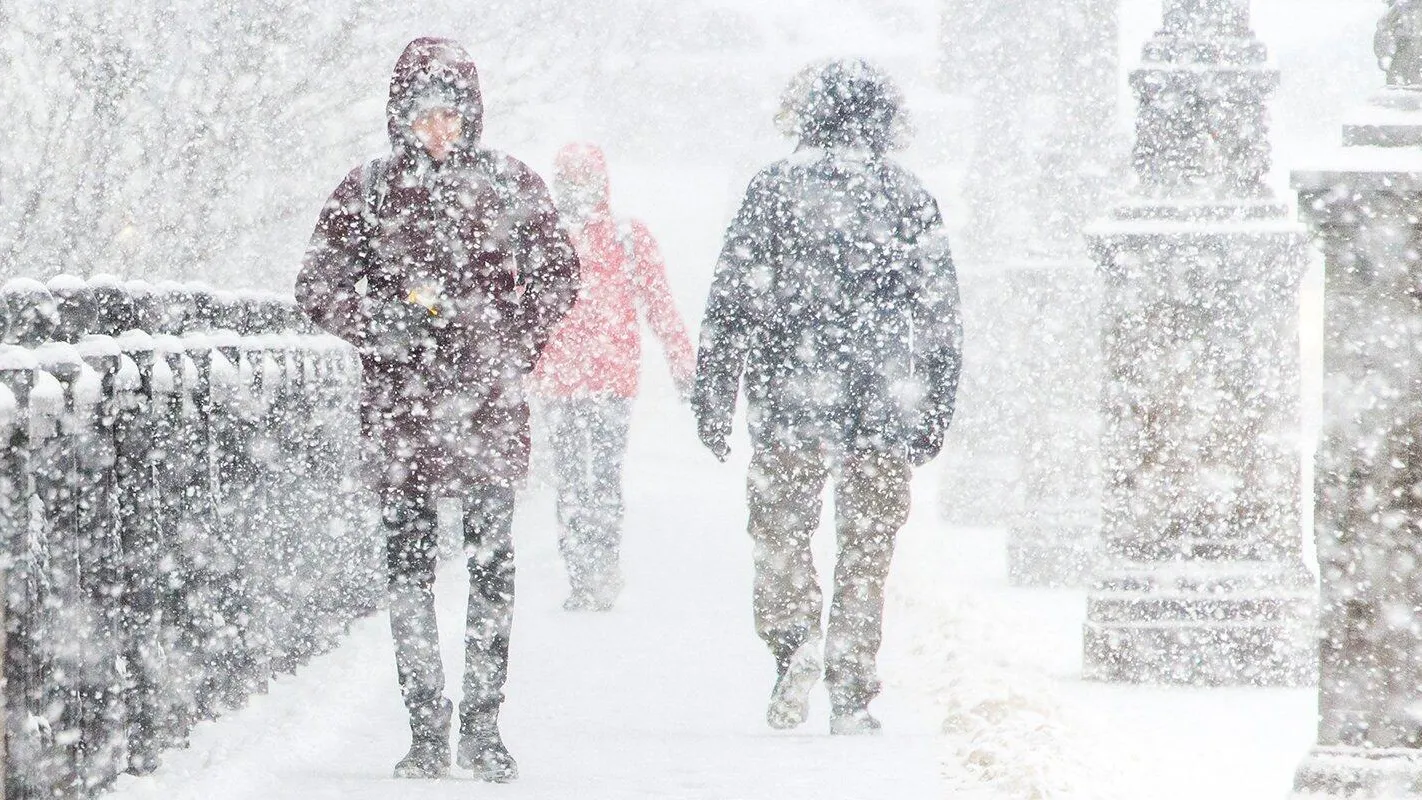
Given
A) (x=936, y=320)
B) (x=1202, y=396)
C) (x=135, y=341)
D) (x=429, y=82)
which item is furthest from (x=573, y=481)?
(x=135, y=341)

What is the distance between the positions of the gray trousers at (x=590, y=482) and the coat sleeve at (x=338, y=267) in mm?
3999

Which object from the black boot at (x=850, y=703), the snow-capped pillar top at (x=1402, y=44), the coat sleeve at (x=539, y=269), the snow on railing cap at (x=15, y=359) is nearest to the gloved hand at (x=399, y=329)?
the coat sleeve at (x=539, y=269)

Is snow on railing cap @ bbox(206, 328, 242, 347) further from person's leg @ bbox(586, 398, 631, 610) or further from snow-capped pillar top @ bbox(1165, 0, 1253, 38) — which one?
snow-capped pillar top @ bbox(1165, 0, 1253, 38)

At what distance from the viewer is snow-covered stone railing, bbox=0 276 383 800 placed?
177 inches

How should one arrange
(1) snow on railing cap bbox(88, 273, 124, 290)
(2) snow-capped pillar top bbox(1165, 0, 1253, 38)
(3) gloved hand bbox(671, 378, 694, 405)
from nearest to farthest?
1. (1) snow on railing cap bbox(88, 273, 124, 290)
2. (2) snow-capped pillar top bbox(1165, 0, 1253, 38)
3. (3) gloved hand bbox(671, 378, 694, 405)

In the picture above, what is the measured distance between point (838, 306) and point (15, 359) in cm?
271

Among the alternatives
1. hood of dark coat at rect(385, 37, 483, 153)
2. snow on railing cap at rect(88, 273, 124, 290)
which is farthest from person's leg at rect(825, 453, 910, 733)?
Result: snow on railing cap at rect(88, 273, 124, 290)

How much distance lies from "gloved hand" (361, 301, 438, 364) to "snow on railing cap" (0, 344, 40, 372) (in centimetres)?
135

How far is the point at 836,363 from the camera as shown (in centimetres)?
649

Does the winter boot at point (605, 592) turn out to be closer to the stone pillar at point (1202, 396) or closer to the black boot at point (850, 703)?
the stone pillar at point (1202, 396)

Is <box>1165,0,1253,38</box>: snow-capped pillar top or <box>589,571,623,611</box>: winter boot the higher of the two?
<box>1165,0,1253,38</box>: snow-capped pillar top

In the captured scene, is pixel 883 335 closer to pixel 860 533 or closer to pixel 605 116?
pixel 860 533

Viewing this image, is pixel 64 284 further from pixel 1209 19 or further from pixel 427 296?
pixel 1209 19

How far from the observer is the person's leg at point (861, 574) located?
6477 mm
